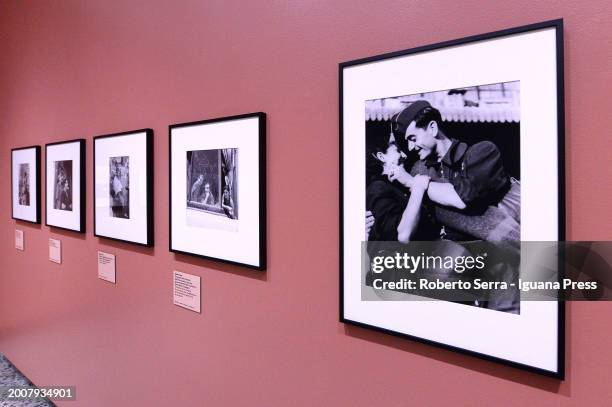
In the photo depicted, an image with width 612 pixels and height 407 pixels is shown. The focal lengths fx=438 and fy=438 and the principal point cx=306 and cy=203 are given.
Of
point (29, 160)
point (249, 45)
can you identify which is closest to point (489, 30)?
point (249, 45)

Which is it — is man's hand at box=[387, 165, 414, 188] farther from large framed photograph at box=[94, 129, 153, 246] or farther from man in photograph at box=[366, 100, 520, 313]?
large framed photograph at box=[94, 129, 153, 246]

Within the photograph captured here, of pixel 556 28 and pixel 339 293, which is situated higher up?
pixel 556 28

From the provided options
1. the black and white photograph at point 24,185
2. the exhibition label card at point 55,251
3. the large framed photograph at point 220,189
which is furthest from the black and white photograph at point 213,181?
the black and white photograph at point 24,185

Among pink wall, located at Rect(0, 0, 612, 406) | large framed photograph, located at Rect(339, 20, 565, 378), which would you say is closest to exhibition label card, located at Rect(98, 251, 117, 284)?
pink wall, located at Rect(0, 0, 612, 406)

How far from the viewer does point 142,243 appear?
65.7 inches

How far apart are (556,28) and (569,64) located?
63 millimetres

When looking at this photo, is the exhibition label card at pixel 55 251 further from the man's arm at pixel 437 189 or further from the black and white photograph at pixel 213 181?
the man's arm at pixel 437 189

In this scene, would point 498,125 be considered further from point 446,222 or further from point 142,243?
point 142,243

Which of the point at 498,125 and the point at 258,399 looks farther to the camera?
the point at 258,399

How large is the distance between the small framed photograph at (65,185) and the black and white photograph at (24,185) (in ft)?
0.93

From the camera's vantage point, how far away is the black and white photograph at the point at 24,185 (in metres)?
2.57

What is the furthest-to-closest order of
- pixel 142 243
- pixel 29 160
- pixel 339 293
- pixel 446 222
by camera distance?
pixel 29 160 → pixel 142 243 → pixel 339 293 → pixel 446 222

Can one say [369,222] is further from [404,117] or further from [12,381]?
[12,381]

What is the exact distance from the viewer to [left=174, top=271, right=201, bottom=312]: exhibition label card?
147cm
